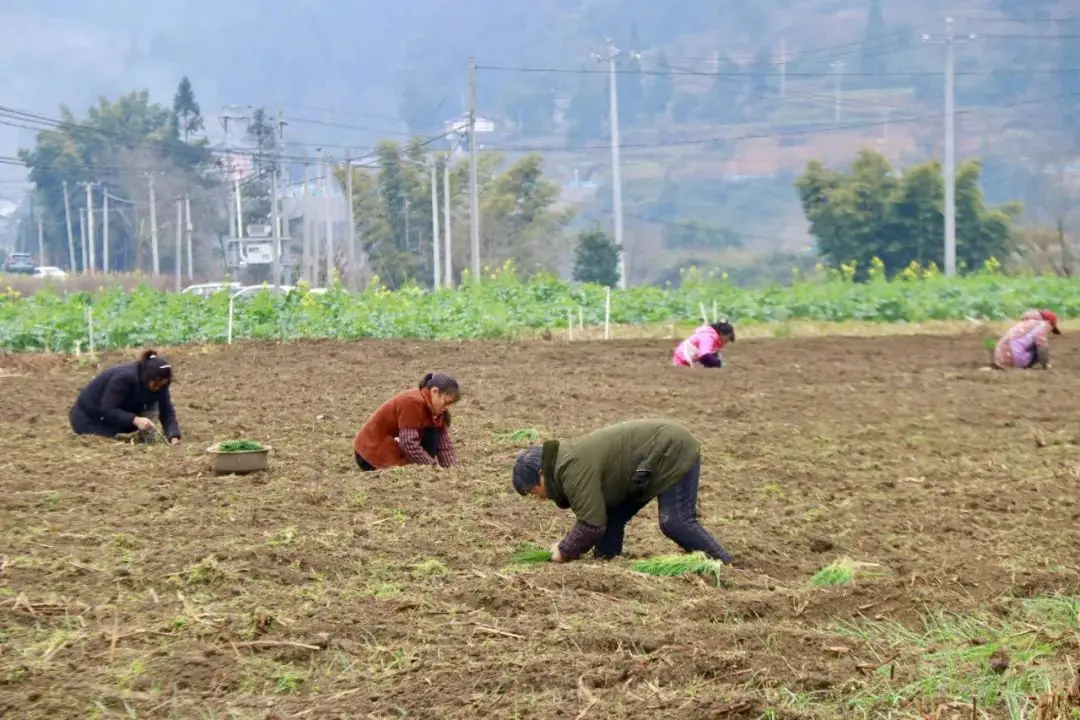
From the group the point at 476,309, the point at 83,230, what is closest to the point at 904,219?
the point at 476,309

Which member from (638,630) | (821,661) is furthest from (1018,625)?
(638,630)

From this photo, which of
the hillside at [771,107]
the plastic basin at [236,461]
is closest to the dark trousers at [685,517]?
the plastic basin at [236,461]

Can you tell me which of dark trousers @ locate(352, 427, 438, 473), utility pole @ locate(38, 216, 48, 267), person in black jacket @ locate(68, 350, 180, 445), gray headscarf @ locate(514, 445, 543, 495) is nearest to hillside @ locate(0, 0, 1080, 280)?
utility pole @ locate(38, 216, 48, 267)

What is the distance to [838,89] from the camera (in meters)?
158

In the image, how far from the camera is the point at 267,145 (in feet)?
260

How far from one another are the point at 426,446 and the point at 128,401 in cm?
280

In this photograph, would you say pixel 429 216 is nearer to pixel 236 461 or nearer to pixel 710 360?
pixel 710 360

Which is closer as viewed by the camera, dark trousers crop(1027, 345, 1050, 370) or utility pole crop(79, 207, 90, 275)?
dark trousers crop(1027, 345, 1050, 370)

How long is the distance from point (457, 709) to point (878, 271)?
3058cm

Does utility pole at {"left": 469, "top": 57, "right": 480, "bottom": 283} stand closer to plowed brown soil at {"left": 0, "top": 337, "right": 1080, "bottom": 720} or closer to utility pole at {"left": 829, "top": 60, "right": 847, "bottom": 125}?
plowed brown soil at {"left": 0, "top": 337, "right": 1080, "bottom": 720}

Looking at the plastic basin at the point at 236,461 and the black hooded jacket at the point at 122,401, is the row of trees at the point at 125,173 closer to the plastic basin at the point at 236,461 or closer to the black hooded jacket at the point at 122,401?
the black hooded jacket at the point at 122,401

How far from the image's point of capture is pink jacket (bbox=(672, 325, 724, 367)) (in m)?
19.2

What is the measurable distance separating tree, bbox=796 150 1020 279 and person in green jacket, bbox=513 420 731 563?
162 ft

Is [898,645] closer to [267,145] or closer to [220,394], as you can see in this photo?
[220,394]
